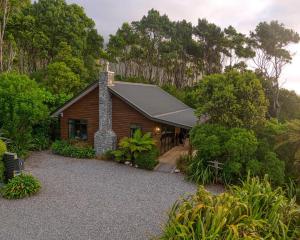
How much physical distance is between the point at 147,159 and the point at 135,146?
1.09 m

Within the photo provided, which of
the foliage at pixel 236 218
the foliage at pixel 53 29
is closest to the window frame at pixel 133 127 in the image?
the foliage at pixel 236 218

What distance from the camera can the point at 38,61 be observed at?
163 ft

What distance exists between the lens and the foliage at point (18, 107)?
18.0 m

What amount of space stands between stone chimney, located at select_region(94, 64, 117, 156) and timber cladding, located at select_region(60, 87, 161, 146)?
14.5 inches

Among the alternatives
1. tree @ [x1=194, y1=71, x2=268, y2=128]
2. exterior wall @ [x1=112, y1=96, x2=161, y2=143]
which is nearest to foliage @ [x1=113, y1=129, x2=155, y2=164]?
exterior wall @ [x1=112, y1=96, x2=161, y2=143]

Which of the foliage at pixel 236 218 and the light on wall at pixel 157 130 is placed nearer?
the foliage at pixel 236 218

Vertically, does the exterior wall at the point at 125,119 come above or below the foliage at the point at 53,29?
below

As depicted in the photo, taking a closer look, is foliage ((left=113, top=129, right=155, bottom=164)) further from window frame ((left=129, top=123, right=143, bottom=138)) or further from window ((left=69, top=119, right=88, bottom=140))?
window ((left=69, top=119, right=88, bottom=140))

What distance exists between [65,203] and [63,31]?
110 ft

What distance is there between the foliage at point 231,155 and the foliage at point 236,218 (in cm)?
540

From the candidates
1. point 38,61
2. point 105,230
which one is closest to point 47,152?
point 105,230

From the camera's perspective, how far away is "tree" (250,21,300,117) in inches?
1422

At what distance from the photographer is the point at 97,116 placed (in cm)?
2002

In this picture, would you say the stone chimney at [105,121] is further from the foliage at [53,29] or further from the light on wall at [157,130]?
the foliage at [53,29]
